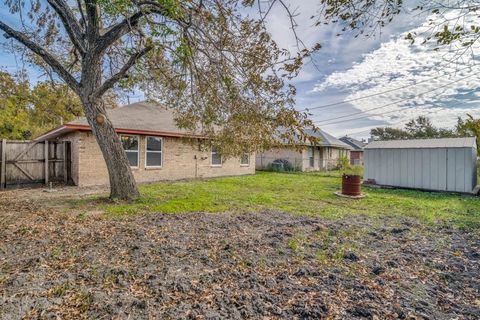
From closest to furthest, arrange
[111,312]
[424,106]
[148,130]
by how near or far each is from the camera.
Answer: [111,312] < [148,130] < [424,106]

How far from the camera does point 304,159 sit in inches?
837

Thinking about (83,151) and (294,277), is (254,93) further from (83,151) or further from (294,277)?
(83,151)

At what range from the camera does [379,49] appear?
505 centimetres

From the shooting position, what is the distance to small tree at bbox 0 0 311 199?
15.2ft

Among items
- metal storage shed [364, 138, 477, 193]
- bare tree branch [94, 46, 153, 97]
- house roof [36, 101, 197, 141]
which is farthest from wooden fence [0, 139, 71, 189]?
metal storage shed [364, 138, 477, 193]

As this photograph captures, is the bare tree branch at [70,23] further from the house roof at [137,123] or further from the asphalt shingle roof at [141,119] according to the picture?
the asphalt shingle roof at [141,119]

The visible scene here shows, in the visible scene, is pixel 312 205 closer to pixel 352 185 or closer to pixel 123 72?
pixel 352 185

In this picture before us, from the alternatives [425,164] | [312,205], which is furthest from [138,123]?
[425,164]

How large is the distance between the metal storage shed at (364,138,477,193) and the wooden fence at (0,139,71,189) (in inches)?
546

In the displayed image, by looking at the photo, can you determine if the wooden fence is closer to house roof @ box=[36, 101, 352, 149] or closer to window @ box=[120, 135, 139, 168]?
house roof @ box=[36, 101, 352, 149]

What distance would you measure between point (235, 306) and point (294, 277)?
951mm

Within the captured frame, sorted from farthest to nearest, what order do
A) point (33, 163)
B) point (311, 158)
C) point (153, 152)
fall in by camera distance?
point (311, 158) < point (153, 152) < point (33, 163)

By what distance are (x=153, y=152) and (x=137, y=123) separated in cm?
152

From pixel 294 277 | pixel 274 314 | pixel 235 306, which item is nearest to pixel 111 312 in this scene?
pixel 235 306
